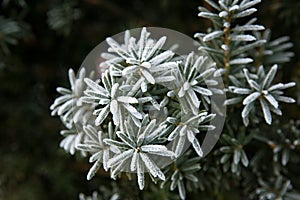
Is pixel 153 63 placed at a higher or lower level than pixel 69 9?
lower

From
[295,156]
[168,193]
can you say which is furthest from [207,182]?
[295,156]

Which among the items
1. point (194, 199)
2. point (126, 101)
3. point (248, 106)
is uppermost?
point (126, 101)

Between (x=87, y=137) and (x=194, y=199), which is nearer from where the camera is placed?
(x=87, y=137)

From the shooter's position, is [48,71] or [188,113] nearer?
[188,113]

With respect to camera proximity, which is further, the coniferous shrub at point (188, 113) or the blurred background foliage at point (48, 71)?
the blurred background foliage at point (48, 71)

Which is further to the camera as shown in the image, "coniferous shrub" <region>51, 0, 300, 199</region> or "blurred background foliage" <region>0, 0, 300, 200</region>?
"blurred background foliage" <region>0, 0, 300, 200</region>

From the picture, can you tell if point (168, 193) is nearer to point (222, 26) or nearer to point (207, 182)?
point (207, 182)

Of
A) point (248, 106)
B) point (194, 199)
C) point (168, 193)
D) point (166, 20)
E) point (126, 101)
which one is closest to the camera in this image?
point (126, 101)

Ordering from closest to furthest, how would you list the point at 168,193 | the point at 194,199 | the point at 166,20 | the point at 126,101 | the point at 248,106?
the point at 126,101
the point at 248,106
the point at 168,193
the point at 194,199
the point at 166,20
